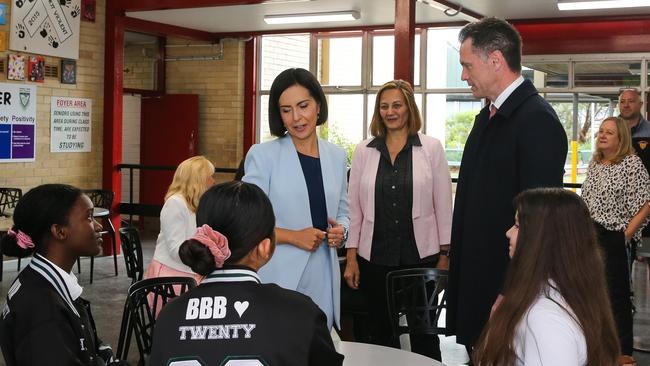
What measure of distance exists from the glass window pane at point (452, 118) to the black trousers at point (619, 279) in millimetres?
6747

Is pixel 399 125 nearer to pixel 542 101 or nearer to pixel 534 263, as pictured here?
pixel 542 101

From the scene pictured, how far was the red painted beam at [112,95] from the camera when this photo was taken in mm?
9609

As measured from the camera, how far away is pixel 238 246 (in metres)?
1.74

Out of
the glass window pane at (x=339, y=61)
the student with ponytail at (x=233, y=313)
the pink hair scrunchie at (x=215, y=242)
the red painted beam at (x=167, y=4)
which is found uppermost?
the red painted beam at (x=167, y=4)

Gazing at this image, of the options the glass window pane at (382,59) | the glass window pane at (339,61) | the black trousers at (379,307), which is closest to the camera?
the black trousers at (379,307)

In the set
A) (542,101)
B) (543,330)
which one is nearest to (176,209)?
(542,101)

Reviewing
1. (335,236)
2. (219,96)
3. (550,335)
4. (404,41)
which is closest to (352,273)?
(335,236)

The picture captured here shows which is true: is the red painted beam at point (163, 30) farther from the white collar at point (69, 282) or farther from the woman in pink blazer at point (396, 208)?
the white collar at point (69, 282)

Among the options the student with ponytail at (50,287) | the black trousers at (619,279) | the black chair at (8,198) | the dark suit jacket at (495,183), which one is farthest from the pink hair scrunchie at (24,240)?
the black chair at (8,198)

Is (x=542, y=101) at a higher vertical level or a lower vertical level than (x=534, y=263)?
higher

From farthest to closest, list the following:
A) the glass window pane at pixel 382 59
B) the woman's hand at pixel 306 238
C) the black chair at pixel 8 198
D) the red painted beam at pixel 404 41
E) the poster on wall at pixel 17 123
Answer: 1. the glass window pane at pixel 382 59
2. the poster on wall at pixel 17 123
3. the red painted beam at pixel 404 41
4. the black chair at pixel 8 198
5. the woman's hand at pixel 306 238

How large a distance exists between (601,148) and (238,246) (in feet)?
12.5

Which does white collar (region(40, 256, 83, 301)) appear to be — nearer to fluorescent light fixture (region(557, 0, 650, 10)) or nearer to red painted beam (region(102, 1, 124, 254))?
red painted beam (region(102, 1, 124, 254))

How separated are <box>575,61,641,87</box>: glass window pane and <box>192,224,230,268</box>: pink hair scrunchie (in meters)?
9.87
